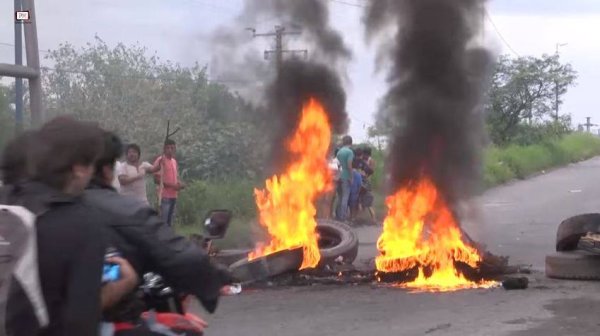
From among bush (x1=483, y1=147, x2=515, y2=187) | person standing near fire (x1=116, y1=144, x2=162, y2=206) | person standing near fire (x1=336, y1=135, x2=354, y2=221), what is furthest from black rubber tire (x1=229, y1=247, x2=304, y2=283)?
bush (x1=483, y1=147, x2=515, y2=187)

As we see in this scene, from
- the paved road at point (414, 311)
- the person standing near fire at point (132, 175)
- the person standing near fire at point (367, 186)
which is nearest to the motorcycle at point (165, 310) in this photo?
the paved road at point (414, 311)

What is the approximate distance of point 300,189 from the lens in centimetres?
1255

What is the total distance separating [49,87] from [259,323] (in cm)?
1549

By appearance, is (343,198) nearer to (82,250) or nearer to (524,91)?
(82,250)

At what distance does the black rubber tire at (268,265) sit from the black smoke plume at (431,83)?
165 cm

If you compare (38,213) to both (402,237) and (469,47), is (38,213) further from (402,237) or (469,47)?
(469,47)

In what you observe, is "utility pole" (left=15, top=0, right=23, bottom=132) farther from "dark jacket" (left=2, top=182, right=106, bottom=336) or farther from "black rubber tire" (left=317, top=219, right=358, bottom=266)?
"dark jacket" (left=2, top=182, right=106, bottom=336)

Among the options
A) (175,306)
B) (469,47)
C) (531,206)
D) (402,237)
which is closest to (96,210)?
(175,306)

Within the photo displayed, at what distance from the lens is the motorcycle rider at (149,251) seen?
323cm

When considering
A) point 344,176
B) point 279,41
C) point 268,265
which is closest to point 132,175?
point 268,265

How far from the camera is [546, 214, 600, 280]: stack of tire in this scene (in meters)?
11.3

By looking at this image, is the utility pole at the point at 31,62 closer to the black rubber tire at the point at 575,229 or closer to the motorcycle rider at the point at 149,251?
the black rubber tire at the point at 575,229

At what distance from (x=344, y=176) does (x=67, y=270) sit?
48.0 ft

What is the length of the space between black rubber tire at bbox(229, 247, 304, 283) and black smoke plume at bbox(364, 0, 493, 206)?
1.65 metres
